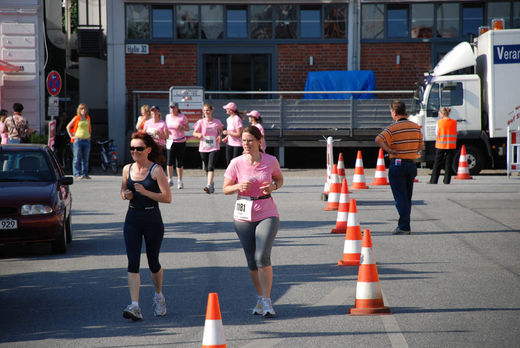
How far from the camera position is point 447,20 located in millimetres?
28469

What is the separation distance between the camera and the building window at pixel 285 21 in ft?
93.8

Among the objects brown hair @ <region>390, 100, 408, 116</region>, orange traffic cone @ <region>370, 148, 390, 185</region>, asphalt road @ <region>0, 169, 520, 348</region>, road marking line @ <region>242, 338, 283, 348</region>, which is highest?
brown hair @ <region>390, 100, 408, 116</region>

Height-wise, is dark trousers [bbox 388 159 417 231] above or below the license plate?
above

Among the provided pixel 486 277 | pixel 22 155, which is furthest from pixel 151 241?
pixel 22 155

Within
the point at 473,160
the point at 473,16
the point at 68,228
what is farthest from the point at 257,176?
the point at 473,16

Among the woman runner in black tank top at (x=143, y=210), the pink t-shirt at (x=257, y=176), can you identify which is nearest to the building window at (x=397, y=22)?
the pink t-shirt at (x=257, y=176)

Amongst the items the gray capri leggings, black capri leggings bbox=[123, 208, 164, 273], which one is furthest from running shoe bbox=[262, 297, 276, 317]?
black capri leggings bbox=[123, 208, 164, 273]

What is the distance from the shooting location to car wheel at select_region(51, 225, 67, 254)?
1012 cm

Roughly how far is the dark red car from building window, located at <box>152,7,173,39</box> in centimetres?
1814

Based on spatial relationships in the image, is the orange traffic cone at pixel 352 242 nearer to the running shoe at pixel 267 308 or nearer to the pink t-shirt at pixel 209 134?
the running shoe at pixel 267 308

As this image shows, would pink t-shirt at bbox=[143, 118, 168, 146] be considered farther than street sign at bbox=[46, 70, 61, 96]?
No

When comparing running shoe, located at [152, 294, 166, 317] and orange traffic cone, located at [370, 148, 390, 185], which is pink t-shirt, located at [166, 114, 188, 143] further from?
running shoe, located at [152, 294, 166, 317]

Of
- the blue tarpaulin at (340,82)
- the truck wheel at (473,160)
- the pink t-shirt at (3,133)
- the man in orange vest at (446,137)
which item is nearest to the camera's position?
the pink t-shirt at (3,133)

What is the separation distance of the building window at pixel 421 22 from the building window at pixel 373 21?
107 centimetres
